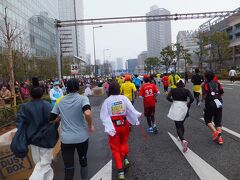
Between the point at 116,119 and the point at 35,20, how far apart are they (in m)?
67.2

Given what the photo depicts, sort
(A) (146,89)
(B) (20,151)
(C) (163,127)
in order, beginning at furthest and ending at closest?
(C) (163,127), (A) (146,89), (B) (20,151)

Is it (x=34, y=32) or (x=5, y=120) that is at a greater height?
(x=34, y=32)

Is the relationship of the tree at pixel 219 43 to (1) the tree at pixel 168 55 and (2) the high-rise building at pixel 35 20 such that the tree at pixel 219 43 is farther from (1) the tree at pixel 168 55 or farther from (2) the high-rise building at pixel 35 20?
(2) the high-rise building at pixel 35 20

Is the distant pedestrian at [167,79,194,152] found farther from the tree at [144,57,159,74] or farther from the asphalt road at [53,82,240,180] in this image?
the tree at [144,57,159,74]

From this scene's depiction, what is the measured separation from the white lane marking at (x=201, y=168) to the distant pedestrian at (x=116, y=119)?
1.34 metres

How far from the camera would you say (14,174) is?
5.40 meters

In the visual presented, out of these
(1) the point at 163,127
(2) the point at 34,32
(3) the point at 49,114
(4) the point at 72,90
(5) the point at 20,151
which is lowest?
(1) the point at 163,127

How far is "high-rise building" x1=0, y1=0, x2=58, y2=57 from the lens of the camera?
51119 mm

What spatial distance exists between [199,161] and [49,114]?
312 centimetres

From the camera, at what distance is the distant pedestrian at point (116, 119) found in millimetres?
5383

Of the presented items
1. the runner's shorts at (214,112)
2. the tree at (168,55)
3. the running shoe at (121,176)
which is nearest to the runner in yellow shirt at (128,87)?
the runner's shorts at (214,112)

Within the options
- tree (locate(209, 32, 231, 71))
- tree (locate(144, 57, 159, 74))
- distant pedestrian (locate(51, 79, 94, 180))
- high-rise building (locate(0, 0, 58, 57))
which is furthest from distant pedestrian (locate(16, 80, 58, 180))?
tree (locate(144, 57, 159, 74))

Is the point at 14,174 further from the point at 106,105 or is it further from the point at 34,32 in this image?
the point at 34,32

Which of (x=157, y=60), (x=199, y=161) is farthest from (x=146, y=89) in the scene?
(x=157, y=60)
